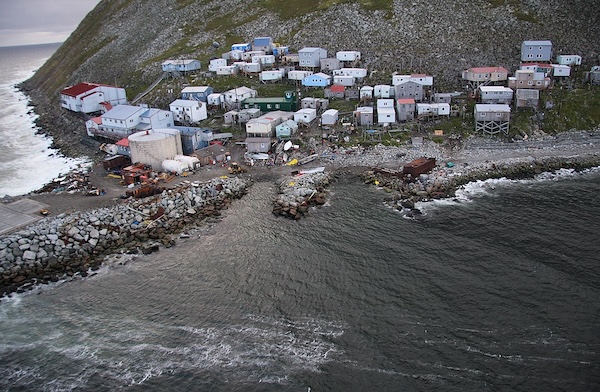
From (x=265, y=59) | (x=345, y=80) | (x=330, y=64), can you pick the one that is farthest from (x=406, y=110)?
(x=265, y=59)

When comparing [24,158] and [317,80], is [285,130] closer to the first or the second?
[317,80]

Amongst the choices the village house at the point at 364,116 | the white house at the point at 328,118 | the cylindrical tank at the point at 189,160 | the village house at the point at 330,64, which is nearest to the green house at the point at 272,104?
the white house at the point at 328,118

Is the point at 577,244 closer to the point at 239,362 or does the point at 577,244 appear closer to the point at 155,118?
the point at 239,362

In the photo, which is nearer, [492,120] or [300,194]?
[300,194]

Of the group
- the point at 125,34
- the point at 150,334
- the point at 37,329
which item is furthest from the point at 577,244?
the point at 125,34

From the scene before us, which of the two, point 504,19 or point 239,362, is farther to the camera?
point 504,19

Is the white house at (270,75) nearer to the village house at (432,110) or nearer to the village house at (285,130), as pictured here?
the village house at (285,130)
